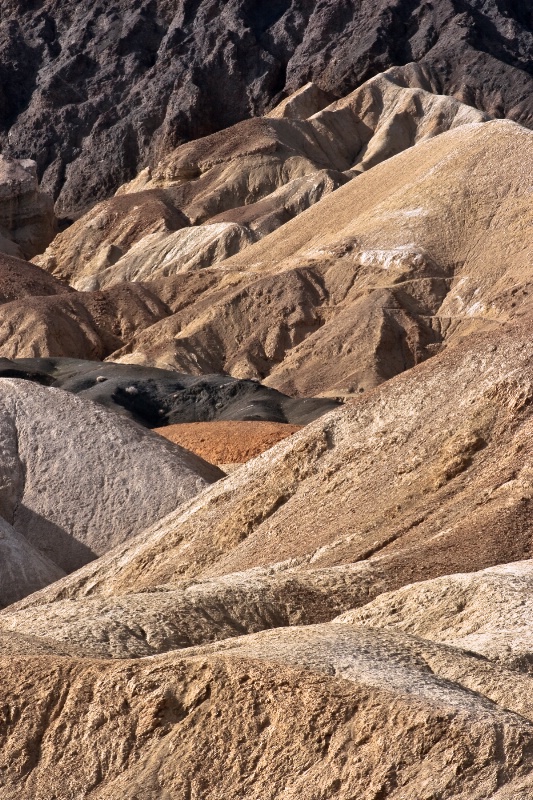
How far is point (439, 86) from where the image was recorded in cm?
9331

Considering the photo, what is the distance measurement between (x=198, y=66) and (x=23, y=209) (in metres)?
19.3

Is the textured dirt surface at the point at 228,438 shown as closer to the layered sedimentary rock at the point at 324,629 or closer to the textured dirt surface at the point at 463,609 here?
the layered sedimentary rock at the point at 324,629

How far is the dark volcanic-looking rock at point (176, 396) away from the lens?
39.0 m

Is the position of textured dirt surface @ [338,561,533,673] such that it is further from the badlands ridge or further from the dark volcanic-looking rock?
the dark volcanic-looking rock

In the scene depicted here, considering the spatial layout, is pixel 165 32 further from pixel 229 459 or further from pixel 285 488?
pixel 285 488

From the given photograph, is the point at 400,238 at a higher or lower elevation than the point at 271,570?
lower

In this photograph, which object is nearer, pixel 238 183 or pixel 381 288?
pixel 381 288

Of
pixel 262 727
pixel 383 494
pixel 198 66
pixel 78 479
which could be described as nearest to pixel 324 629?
pixel 262 727

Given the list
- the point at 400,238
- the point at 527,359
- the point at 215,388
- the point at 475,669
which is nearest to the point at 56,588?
the point at 527,359

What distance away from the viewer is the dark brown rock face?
92.9 metres

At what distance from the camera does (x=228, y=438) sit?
106ft

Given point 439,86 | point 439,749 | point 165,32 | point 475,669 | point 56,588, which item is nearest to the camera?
point 439,749

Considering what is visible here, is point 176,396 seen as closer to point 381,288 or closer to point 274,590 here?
point 381,288

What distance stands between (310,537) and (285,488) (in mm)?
1513
